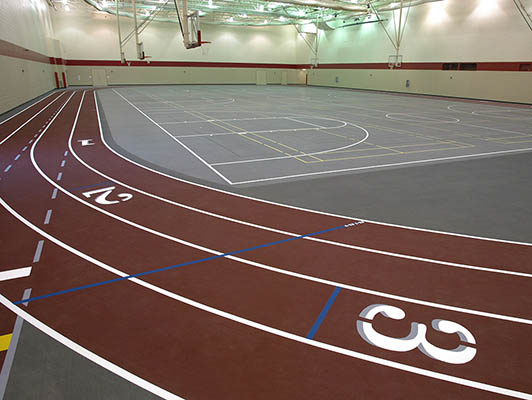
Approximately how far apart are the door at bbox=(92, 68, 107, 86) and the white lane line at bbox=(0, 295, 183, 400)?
4642cm

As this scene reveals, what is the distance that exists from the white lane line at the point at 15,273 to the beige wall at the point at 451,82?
32.1 metres

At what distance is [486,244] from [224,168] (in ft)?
20.0

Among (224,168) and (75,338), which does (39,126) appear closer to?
(224,168)

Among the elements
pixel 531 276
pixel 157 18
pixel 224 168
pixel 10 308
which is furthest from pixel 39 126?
pixel 157 18

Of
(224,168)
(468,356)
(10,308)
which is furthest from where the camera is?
(224,168)

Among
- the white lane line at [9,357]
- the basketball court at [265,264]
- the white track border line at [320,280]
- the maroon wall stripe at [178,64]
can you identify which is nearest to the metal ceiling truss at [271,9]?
the maroon wall stripe at [178,64]

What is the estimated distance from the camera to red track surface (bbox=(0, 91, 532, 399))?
10.7 feet

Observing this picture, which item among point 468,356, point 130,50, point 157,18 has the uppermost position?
point 157,18

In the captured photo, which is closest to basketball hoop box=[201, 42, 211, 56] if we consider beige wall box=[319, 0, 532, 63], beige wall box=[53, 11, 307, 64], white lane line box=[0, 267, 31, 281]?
beige wall box=[53, 11, 307, 64]

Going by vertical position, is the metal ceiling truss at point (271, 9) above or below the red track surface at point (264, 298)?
above

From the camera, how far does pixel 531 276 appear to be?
189 inches

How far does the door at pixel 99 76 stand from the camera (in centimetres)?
4469

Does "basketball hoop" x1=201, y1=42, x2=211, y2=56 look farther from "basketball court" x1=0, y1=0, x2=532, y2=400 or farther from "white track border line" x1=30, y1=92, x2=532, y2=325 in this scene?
"white track border line" x1=30, y1=92, x2=532, y2=325

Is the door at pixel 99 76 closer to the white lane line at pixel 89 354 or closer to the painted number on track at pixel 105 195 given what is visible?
the painted number on track at pixel 105 195
